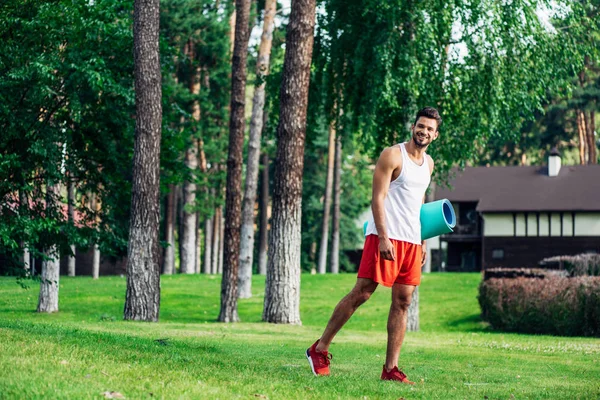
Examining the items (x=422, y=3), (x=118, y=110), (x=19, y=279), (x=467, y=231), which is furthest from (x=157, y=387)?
(x=467, y=231)

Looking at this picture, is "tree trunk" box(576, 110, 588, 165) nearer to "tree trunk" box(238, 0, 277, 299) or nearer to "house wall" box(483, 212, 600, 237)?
"house wall" box(483, 212, 600, 237)

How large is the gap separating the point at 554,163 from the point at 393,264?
5426cm

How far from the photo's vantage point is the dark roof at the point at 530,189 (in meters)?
55.8

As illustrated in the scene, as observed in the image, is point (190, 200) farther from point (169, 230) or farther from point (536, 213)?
point (536, 213)

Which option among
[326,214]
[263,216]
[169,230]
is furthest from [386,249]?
[263,216]

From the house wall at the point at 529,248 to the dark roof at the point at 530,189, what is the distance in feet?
6.72

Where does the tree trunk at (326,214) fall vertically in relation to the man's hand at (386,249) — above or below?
above

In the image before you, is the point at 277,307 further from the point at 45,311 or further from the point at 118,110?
the point at 45,311

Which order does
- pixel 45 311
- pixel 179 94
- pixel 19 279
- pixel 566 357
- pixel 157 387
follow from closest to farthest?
pixel 157 387 → pixel 566 357 → pixel 19 279 → pixel 45 311 → pixel 179 94

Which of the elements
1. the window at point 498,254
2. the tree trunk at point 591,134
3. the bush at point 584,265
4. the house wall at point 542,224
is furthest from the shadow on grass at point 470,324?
the tree trunk at point 591,134

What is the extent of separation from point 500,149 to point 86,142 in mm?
51778

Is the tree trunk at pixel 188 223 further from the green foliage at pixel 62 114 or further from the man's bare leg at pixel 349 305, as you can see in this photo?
the man's bare leg at pixel 349 305

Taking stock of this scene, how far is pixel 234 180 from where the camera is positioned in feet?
71.1

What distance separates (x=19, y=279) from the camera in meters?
17.3
